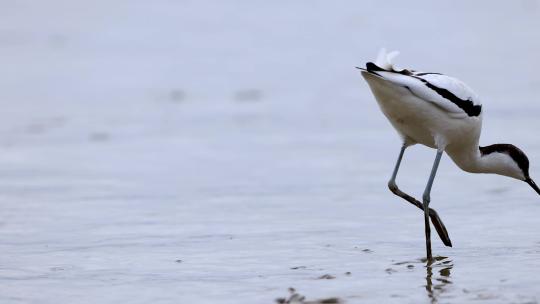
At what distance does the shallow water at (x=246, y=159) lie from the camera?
→ 609cm

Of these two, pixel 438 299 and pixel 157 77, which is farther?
pixel 157 77

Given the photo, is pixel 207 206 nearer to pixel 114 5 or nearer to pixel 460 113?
pixel 460 113

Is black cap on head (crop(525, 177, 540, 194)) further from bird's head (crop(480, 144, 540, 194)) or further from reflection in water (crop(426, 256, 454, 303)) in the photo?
reflection in water (crop(426, 256, 454, 303))

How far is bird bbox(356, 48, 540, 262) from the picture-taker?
653 cm

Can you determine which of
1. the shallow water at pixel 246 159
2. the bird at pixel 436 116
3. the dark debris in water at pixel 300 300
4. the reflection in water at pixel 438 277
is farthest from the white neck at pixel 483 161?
the dark debris in water at pixel 300 300

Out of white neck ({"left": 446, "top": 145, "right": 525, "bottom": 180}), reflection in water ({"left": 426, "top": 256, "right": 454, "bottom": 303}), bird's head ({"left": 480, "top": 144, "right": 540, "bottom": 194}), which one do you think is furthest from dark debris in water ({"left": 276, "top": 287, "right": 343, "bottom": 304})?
bird's head ({"left": 480, "top": 144, "right": 540, "bottom": 194})

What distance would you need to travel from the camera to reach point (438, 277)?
19.6ft

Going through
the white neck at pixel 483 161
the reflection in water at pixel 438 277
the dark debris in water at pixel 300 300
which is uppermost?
the white neck at pixel 483 161

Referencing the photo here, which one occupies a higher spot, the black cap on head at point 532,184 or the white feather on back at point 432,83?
the white feather on back at point 432,83

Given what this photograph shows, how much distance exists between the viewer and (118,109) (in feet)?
38.9

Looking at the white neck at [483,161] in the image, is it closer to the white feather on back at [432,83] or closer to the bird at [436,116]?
the bird at [436,116]

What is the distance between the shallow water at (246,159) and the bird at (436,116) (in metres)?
0.30

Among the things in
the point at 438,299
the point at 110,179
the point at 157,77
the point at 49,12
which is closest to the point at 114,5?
the point at 49,12

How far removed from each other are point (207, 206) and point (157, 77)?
579cm
